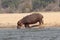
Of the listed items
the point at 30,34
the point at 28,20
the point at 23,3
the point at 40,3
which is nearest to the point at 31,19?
the point at 28,20

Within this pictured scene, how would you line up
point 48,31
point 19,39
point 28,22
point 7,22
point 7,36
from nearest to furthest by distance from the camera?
point 19,39
point 7,36
point 48,31
point 28,22
point 7,22

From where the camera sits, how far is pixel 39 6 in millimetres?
37500

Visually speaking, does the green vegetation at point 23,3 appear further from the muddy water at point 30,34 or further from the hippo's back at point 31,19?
the muddy water at point 30,34

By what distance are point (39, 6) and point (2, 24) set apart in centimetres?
1537

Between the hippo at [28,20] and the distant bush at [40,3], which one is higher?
the hippo at [28,20]

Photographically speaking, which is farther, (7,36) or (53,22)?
(53,22)

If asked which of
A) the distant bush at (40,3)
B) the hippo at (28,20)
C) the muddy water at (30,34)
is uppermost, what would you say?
the hippo at (28,20)

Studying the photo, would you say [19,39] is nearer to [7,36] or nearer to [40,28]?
[7,36]

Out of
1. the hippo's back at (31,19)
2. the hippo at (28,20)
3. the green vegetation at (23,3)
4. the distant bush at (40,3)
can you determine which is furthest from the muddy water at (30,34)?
the distant bush at (40,3)

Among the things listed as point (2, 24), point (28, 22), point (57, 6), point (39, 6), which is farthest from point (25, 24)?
point (39, 6)

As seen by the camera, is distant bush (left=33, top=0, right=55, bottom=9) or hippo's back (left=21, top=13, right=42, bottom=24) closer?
hippo's back (left=21, top=13, right=42, bottom=24)

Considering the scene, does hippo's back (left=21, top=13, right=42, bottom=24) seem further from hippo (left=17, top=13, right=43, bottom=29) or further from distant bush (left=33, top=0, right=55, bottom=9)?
distant bush (left=33, top=0, right=55, bottom=9)

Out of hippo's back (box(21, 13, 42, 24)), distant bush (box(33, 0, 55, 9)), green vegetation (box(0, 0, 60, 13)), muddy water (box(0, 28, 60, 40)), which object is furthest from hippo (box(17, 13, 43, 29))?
distant bush (box(33, 0, 55, 9))

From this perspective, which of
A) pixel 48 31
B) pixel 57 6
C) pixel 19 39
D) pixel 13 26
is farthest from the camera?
pixel 57 6
